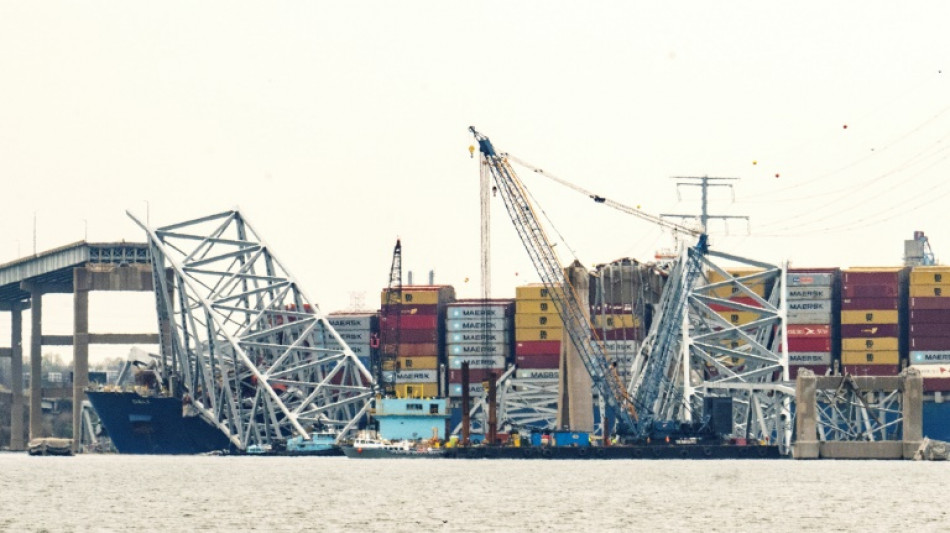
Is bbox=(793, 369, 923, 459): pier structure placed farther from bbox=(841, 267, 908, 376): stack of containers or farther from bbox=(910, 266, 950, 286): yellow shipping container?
bbox=(910, 266, 950, 286): yellow shipping container

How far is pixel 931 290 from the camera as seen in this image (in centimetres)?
18975

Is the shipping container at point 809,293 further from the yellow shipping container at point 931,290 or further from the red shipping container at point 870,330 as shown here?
the yellow shipping container at point 931,290

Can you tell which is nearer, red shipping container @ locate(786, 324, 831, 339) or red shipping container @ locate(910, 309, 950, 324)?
red shipping container @ locate(910, 309, 950, 324)

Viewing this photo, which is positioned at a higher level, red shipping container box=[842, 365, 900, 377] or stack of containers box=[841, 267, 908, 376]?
stack of containers box=[841, 267, 908, 376]

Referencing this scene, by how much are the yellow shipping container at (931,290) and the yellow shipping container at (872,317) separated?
9.71ft

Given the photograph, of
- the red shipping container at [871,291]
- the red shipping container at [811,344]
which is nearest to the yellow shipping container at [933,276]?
the red shipping container at [871,291]

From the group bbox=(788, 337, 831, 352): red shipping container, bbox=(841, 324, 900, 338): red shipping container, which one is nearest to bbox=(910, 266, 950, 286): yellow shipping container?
bbox=(841, 324, 900, 338): red shipping container

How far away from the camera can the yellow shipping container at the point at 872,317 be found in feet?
627

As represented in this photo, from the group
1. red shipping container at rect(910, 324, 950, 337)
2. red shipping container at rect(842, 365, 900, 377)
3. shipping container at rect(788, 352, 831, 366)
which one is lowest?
red shipping container at rect(842, 365, 900, 377)

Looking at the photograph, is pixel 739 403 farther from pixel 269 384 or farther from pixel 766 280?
pixel 269 384

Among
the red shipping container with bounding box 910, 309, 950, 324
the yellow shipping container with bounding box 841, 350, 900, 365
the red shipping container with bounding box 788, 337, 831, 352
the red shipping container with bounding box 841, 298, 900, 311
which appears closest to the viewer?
the red shipping container with bounding box 910, 309, 950, 324

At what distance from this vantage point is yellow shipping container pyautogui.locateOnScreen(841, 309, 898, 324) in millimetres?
191000

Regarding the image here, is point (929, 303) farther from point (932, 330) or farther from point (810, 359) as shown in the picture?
point (810, 359)

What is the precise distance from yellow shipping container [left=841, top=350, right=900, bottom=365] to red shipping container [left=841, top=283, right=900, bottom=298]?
17.0 ft
